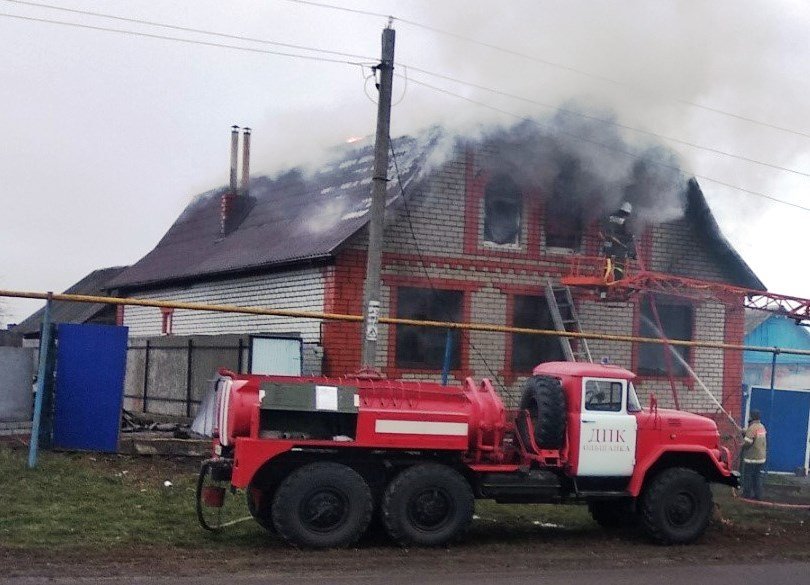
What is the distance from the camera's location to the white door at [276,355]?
16.7 meters

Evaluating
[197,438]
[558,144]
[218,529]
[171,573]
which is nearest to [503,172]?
[558,144]

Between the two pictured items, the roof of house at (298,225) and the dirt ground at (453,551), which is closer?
the dirt ground at (453,551)

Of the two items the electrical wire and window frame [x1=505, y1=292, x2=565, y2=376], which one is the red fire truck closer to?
the electrical wire

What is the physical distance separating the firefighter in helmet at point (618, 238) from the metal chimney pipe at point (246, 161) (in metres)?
9.29

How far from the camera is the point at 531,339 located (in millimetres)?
20406

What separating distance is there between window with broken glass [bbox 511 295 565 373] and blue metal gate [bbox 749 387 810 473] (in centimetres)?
558

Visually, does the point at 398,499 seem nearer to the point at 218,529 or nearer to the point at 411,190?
the point at 218,529

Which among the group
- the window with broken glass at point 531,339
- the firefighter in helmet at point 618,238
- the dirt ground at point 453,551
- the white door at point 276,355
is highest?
the firefighter in helmet at point 618,238

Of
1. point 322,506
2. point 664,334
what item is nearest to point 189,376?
point 664,334

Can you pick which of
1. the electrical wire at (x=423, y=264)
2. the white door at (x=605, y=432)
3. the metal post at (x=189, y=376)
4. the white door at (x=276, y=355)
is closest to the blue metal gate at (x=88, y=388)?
the white door at (x=276, y=355)

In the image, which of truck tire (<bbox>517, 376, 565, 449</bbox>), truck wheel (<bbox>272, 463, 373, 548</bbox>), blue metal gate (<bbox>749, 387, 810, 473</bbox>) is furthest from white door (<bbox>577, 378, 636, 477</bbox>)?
blue metal gate (<bbox>749, 387, 810, 473</bbox>)

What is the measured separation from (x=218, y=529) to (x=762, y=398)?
8856 mm

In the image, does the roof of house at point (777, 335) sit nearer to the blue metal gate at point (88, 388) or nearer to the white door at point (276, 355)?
the white door at point (276, 355)

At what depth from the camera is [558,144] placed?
19953 millimetres
